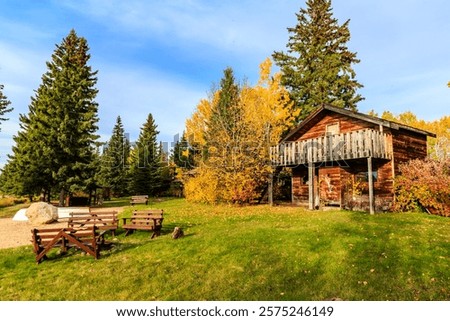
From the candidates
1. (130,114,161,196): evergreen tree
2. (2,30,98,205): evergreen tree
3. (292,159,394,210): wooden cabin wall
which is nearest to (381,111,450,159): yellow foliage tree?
(292,159,394,210): wooden cabin wall

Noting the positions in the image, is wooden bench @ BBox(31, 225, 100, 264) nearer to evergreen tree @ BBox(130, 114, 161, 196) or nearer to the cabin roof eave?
the cabin roof eave

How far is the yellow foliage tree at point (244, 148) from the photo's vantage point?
24000mm

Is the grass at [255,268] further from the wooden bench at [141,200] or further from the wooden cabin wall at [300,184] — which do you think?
the wooden bench at [141,200]

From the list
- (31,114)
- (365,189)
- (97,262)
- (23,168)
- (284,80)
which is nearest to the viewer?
(97,262)

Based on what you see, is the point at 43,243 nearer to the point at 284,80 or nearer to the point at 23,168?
the point at 23,168

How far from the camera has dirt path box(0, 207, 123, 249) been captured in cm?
1296

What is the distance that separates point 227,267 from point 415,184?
47.3 ft

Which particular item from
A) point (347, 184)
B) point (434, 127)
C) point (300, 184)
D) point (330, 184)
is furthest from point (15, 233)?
point (434, 127)

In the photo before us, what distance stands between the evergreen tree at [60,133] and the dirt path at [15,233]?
7093 millimetres

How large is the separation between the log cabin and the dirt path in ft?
53.1

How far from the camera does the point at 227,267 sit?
29.3 feet

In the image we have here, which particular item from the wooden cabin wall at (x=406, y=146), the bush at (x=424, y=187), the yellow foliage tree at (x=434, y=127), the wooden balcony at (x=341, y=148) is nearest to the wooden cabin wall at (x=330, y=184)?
the wooden balcony at (x=341, y=148)

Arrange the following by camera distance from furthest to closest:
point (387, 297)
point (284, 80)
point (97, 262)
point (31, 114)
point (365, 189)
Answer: point (284, 80), point (31, 114), point (365, 189), point (97, 262), point (387, 297)

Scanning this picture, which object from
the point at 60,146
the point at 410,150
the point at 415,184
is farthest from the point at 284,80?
the point at 60,146
